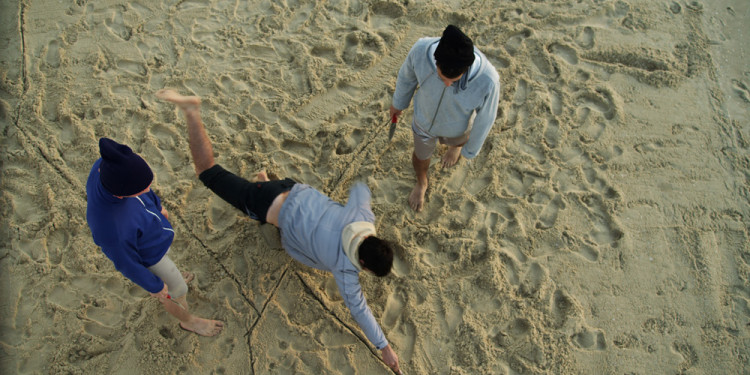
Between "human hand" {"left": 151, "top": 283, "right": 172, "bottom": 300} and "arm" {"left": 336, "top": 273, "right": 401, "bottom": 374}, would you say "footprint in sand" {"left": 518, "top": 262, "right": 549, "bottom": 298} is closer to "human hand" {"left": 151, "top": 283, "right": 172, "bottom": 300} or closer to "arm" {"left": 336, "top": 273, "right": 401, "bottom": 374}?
"arm" {"left": 336, "top": 273, "right": 401, "bottom": 374}

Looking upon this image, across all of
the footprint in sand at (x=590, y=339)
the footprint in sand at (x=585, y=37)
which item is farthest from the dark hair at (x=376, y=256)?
the footprint in sand at (x=585, y=37)

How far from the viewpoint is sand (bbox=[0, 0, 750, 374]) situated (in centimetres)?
301

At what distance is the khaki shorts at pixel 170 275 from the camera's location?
2.62m

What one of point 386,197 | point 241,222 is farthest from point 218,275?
point 386,197

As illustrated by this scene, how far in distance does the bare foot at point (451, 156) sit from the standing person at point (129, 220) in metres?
2.18

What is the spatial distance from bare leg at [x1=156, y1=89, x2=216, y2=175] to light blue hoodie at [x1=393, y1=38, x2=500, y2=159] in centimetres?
135

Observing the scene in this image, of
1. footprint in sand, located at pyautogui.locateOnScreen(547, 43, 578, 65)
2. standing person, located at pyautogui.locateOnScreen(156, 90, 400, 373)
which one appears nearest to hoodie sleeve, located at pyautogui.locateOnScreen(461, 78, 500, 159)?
standing person, located at pyautogui.locateOnScreen(156, 90, 400, 373)

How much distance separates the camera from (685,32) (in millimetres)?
4352

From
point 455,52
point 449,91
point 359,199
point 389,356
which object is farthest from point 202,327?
point 455,52

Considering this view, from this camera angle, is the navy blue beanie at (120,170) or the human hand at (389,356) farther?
the human hand at (389,356)

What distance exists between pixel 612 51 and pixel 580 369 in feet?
9.83

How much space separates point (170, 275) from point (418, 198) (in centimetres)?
187

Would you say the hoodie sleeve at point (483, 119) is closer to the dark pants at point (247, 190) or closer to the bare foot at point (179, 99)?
the dark pants at point (247, 190)

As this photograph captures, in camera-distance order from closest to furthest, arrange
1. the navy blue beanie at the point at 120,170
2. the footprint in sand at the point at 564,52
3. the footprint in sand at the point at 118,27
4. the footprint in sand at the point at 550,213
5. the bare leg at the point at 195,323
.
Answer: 1. the navy blue beanie at the point at 120,170
2. the bare leg at the point at 195,323
3. the footprint in sand at the point at 550,213
4. the footprint in sand at the point at 564,52
5. the footprint in sand at the point at 118,27
